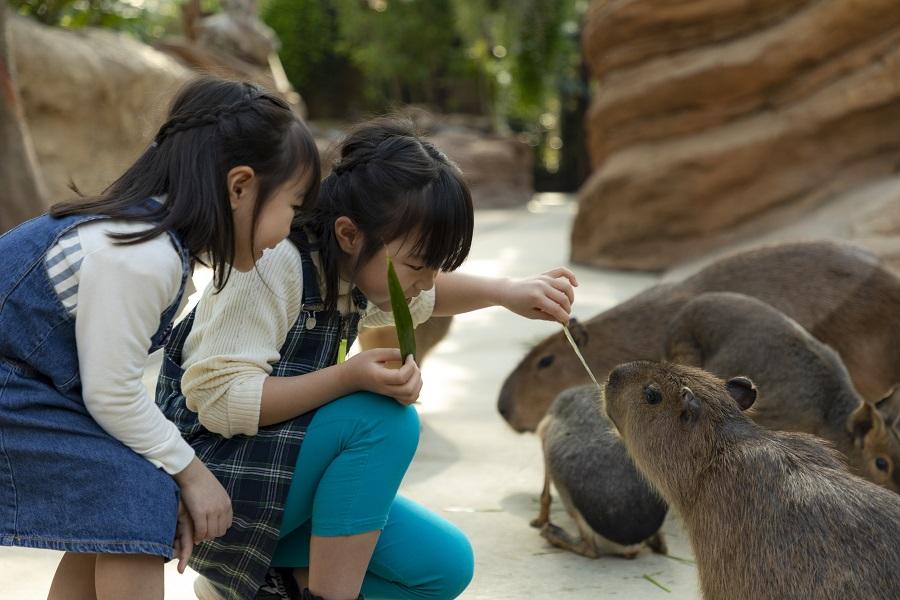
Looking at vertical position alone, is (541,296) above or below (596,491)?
above

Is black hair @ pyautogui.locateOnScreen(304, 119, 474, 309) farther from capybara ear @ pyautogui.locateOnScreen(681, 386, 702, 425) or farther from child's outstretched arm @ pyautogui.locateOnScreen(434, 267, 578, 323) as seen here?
capybara ear @ pyautogui.locateOnScreen(681, 386, 702, 425)

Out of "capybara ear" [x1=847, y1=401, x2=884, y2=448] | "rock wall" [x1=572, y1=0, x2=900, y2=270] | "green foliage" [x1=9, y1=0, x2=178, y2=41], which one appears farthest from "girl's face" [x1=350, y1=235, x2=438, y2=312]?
"green foliage" [x1=9, y1=0, x2=178, y2=41]

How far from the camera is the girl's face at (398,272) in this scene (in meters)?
1.85

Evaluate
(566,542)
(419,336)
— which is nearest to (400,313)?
(566,542)

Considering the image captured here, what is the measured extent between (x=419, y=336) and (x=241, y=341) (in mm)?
1998

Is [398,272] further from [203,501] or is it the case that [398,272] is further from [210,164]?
[203,501]

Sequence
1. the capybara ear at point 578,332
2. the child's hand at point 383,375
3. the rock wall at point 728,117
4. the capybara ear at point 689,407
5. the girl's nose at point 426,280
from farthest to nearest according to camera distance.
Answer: the rock wall at point 728,117
the capybara ear at point 578,332
the capybara ear at point 689,407
the girl's nose at point 426,280
the child's hand at point 383,375

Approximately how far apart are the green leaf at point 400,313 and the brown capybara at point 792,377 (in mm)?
1314

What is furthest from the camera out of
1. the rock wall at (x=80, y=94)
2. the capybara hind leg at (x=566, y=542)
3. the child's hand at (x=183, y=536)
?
the rock wall at (x=80, y=94)

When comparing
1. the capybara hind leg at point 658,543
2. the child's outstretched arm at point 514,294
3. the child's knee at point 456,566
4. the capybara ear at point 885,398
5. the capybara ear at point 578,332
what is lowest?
the capybara hind leg at point 658,543

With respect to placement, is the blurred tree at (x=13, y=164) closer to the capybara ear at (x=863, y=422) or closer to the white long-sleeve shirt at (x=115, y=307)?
the white long-sleeve shirt at (x=115, y=307)

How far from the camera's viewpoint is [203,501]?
1652 mm

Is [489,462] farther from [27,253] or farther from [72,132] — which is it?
[72,132]

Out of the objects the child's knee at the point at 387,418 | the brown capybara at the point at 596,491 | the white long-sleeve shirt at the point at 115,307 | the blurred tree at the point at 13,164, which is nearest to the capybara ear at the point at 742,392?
the brown capybara at the point at 596,491
